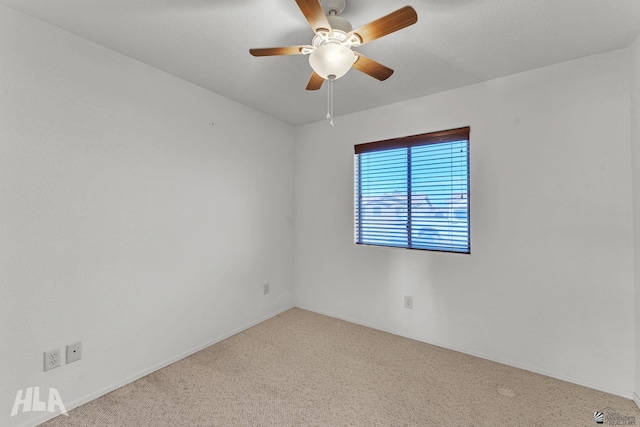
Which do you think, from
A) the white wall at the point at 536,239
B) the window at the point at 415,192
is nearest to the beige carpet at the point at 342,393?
the white wall at the point at 536,239

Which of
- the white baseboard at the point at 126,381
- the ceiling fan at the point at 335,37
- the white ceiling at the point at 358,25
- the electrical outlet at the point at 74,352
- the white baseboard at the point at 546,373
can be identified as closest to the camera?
the ceiling fan at the point at 335,37

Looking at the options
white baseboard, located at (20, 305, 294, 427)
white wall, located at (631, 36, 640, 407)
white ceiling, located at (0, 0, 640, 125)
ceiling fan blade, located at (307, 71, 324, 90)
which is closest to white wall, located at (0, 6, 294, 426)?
white baseboard, located at (20, 305, 294, 427)

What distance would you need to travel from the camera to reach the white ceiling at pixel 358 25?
5.32 feet

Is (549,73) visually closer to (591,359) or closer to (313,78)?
(313,78)

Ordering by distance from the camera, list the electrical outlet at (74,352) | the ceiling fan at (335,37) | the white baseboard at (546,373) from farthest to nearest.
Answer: the white baseboard at (546,373) → the electrical outlet at (74,352) → the ceiling fan at (335,37)

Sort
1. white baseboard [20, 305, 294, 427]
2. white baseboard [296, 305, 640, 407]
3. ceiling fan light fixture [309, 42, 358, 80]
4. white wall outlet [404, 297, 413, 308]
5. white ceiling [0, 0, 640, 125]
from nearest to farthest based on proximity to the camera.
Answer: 1. ceiling fan light fixture [309, 42, 358, 80]
2. white ceiling [0, 0, 640, 125]
3. white baseboard [20, 305, 294, 427]
4. white baseboard [296, 305, 640, 407]
5. white wall outlet [404, 297, 413, 308]

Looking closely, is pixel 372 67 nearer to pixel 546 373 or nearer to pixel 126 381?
pixel 546 373

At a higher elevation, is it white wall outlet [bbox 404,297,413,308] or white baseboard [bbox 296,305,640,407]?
white wall outlet [bbox 404,297,413,308]

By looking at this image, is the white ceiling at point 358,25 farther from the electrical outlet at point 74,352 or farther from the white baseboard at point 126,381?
the white baseboard at point 126,381

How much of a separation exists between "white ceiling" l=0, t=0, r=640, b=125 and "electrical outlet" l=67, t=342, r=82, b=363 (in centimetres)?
208

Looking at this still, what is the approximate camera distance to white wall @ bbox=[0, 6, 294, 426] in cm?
169

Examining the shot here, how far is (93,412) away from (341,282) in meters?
2.39

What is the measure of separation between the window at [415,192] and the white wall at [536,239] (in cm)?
11

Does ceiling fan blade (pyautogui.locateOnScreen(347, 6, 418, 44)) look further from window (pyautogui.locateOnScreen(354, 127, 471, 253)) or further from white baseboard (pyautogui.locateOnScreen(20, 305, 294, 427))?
white baseboard (pyautogui.locateOnScreen(20, 305, 294, 427))
